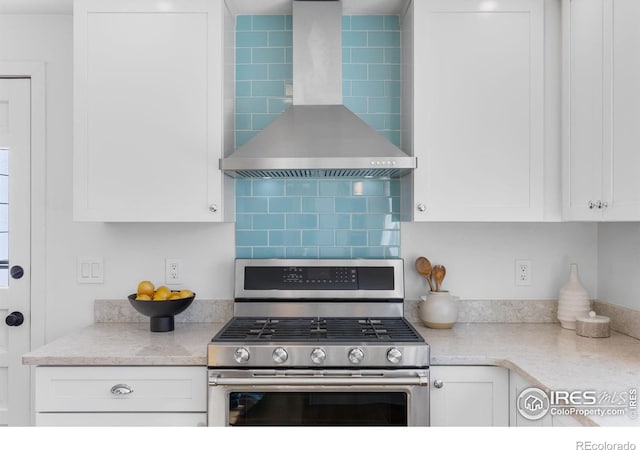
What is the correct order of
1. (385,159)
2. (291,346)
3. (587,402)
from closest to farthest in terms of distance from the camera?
(587,402) < (291,346) < (385,159)

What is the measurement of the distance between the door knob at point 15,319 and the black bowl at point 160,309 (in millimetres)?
727

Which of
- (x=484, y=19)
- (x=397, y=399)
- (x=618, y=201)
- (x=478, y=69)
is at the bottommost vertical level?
(x=397, y=399)

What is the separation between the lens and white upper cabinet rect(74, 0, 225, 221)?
2.13 m

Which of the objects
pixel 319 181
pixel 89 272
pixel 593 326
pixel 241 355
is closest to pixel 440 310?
pixel 593 326

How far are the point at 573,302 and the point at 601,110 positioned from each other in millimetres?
912

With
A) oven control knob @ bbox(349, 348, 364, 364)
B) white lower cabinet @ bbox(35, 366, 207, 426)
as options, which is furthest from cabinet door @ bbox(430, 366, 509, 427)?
white lower cabinet @ bbox(35, 366, 207, 426)

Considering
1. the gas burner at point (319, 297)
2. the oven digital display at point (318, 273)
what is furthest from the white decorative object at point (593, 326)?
the oven digital display at point (318, 273)

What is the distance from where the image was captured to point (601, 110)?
6.05 feet

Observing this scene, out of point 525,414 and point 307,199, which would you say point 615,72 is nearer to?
point 525,414

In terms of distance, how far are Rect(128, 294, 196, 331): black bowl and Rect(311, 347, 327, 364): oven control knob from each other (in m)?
0.69

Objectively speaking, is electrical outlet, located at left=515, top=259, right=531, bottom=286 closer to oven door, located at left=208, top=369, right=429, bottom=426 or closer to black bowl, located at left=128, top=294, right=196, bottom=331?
oven door, located at left=208, top=369, right=429, bottom=426

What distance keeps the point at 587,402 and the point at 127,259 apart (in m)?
2.06

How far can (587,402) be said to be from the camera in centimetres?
138

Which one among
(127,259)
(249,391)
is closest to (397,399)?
(249,391)
